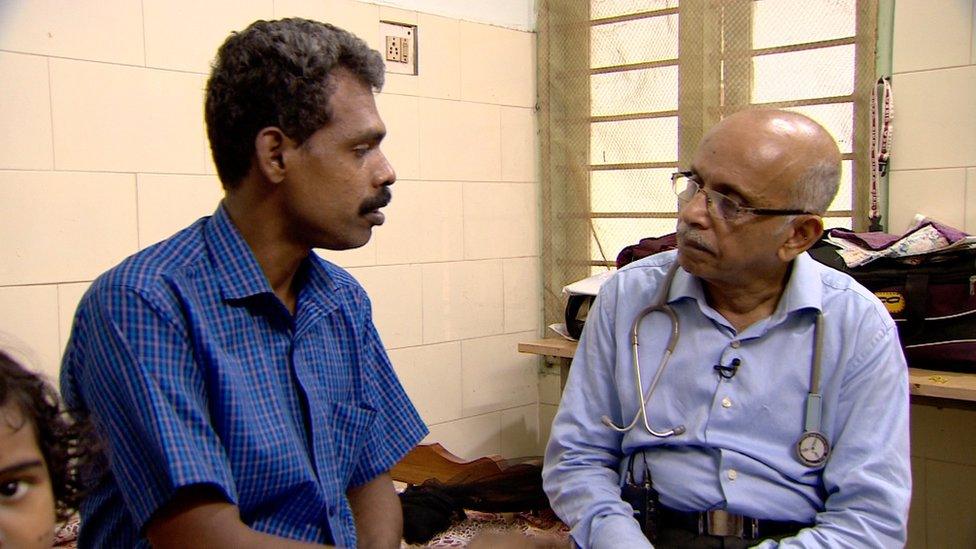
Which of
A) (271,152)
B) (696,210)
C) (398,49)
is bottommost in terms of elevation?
(696,210)

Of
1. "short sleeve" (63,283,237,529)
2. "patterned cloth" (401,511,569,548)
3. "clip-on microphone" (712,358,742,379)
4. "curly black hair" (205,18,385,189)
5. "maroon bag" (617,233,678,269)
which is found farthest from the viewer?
"maroon bag" (617,233,678,269)

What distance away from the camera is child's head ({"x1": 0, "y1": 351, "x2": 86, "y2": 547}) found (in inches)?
38.0

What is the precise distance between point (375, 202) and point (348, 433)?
1.25ft

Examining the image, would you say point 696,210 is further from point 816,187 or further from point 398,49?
point 398,49

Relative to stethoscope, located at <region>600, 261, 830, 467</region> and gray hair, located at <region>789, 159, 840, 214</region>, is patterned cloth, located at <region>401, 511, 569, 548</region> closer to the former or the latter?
stethoscope, located at <region>600, 261, 830, 467</region>

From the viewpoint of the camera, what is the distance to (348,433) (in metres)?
1.51

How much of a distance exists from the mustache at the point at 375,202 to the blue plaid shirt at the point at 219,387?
13 cm

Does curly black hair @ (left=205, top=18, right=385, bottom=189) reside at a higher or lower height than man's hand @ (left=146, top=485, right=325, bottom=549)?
higher

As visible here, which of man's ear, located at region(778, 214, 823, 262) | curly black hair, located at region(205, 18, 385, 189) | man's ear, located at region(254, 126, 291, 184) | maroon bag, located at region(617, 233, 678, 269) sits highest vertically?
curly black hair, located at region(205, 18, 385, 189)

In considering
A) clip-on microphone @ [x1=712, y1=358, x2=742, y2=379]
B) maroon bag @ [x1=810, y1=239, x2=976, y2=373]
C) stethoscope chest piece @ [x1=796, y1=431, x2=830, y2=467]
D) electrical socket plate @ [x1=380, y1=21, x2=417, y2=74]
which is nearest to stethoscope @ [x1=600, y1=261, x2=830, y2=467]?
stethoscope chest piece @ [x1=796, y1=431, x2=830, y2=467]

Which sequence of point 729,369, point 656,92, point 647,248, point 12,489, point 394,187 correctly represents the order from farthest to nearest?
point 656,92 < point 394,187 < point 647,248 < point 729,369 < point 12,489

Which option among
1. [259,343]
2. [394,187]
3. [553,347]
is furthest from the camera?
[394,187]

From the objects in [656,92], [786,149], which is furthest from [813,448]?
[656,92]

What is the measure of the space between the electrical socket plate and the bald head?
1.46 meters
